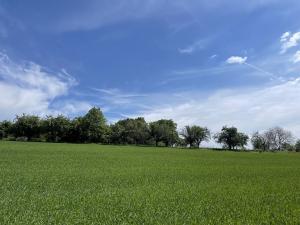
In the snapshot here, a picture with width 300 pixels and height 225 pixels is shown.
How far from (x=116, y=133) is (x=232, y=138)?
55.8 metres

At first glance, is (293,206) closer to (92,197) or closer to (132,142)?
(92,197)

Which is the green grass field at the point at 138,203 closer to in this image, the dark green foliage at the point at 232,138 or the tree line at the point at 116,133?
the tree line at the point at 116,133

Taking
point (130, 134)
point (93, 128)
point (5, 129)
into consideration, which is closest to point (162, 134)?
point (130, 134)

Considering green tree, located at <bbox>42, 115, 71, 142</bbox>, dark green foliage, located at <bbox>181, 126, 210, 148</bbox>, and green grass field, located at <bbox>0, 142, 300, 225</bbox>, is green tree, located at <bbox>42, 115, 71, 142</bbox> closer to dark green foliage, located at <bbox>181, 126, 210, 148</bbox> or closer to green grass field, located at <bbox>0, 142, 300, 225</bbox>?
dark green foliage, located at <bbox>181, 126, 210, 148</bbox>

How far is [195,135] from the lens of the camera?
564ft

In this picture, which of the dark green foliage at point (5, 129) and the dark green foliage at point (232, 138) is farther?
the dark green foliage at point (232, 138)

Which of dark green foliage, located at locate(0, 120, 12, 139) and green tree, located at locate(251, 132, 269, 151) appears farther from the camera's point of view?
green tree, located at locate(251, 132, 269, 151)

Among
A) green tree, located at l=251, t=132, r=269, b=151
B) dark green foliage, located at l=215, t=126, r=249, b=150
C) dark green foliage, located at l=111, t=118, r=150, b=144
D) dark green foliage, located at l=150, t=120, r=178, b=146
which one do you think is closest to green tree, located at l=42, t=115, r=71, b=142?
dark green foliage, located at l=111, t=118, r=150, b=144

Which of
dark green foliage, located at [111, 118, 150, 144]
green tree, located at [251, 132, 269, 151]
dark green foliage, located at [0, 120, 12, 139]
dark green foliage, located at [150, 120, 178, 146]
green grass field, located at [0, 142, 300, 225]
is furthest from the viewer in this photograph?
green tree, located at [251, 132, 269, 151]

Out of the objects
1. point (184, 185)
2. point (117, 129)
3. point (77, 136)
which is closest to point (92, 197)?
point (184, 185)

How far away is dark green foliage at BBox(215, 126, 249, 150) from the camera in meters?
164

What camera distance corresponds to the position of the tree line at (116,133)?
127312mm

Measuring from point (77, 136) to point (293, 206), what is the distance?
11884cm

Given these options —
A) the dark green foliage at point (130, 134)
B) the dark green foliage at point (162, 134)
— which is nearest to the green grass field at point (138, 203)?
the dark green foliage at point (130, 134)
